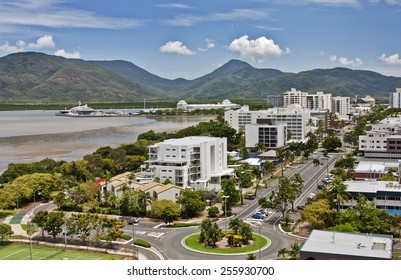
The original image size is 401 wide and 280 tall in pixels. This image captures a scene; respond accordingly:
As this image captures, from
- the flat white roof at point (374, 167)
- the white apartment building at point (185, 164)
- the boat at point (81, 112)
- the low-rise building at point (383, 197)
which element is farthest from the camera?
the boat at point (81, 112)

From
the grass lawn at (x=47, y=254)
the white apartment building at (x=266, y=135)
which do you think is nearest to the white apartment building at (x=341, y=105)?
the white apartment building at (x=266, y=135)

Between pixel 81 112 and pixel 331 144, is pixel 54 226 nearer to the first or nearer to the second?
pixel 331 144

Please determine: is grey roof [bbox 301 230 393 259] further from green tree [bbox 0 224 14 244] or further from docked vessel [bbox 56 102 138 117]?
docked vessel [bbox 56 102 138 117]

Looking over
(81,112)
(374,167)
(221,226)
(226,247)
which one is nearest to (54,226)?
(226,247)

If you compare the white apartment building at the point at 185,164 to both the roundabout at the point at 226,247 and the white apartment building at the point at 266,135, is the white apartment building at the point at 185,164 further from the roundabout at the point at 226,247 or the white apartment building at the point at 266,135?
the white apartment building at the point at 266,135

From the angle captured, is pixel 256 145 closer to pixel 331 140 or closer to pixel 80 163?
pixel 331 140

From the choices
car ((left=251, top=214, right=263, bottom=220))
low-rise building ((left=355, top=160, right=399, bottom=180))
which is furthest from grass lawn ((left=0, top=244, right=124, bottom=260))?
low-rise building ((left=355, top=160, right=399, bottom=180))

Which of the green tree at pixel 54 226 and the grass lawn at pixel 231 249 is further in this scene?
the green tree at pixel 54 226

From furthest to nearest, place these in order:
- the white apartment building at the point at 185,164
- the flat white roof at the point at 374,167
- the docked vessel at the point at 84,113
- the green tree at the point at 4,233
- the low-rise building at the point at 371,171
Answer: the docked vessel at the point at 84,113 → the flat white roof at the point at 374,167 → the low-rise building at the point at 371,171 → the white apartment building at the point at 185,164 → the green tree at the point at 4,233
